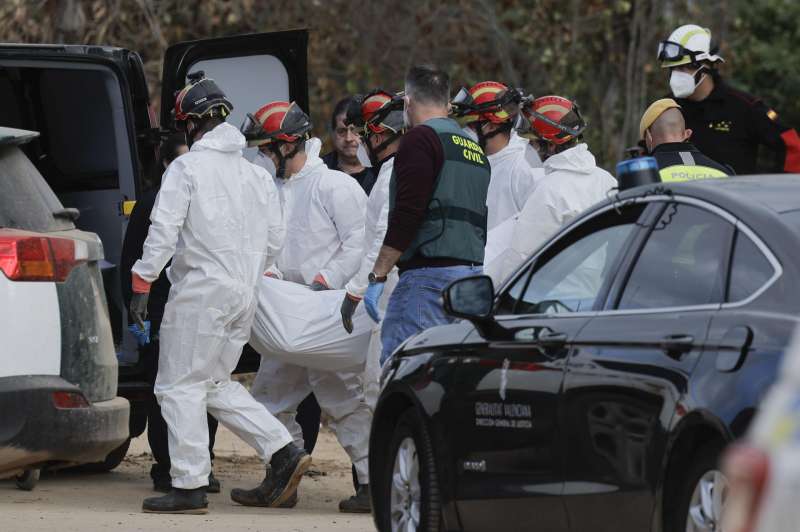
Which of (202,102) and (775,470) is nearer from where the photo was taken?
(775,470)

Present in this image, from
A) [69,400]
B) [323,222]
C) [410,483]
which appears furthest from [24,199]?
[323,222]

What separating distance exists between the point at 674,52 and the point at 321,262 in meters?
2.11

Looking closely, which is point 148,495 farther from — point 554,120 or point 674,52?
point 674,52

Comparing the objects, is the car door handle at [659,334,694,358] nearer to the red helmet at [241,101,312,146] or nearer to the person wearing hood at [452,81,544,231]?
the person wearing hood at [452,81,544,231]

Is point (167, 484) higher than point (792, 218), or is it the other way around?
point (792, 218)

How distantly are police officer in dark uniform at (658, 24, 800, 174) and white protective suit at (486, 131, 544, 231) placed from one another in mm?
860

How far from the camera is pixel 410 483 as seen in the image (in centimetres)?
614

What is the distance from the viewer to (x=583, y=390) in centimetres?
486

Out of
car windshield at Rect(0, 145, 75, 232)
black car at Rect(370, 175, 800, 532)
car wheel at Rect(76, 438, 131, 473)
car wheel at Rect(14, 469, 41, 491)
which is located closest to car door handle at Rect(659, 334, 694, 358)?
black car at Rect(370, 175, 800, 532)

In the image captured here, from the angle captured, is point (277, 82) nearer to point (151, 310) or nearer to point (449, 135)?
point (151, 310)

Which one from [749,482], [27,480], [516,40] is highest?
[749,482]

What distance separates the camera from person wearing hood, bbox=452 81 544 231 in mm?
8844

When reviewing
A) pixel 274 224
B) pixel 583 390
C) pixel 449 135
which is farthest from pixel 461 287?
pixel 274 224

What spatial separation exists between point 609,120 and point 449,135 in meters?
13.1
